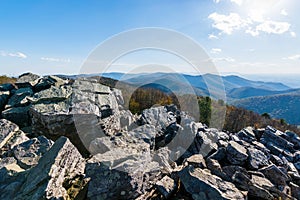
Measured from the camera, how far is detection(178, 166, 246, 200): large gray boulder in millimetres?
6918

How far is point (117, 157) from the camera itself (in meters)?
7.93

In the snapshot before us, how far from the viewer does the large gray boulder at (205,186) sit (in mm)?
6918

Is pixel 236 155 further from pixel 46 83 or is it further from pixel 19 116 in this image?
pixel 46 83

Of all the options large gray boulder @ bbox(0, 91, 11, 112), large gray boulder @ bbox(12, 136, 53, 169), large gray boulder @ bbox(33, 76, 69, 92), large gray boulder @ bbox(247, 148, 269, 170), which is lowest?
large gray boulder @ bbox(247, 148, 269, 170)

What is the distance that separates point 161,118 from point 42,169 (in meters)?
9.40

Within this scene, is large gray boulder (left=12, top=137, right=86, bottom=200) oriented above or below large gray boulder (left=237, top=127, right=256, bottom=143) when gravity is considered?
above

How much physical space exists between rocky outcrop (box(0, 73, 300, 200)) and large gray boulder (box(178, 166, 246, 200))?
0.10 feet

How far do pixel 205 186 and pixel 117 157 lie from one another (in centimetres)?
320

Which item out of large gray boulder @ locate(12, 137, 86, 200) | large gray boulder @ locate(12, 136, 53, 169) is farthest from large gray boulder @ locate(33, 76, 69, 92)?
large gray boulder @ locate(12, 137, 86, 200)

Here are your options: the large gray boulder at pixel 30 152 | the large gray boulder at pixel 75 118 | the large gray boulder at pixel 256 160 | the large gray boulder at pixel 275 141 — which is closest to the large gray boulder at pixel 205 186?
the large gray boulder at pixel 256 160

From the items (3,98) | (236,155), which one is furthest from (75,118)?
(236,155)

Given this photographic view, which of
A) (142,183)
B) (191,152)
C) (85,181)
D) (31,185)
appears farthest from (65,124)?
(191,152)

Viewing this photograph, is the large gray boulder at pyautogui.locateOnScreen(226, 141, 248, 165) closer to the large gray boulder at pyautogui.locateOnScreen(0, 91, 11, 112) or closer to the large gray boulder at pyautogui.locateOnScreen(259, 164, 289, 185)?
the large gray boulder at pyautogui.locateOnScreen(259, 164, 289, 185)

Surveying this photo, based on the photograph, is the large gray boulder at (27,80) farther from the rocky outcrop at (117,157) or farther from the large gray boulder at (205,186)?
the large gray boulder at (205,186)
